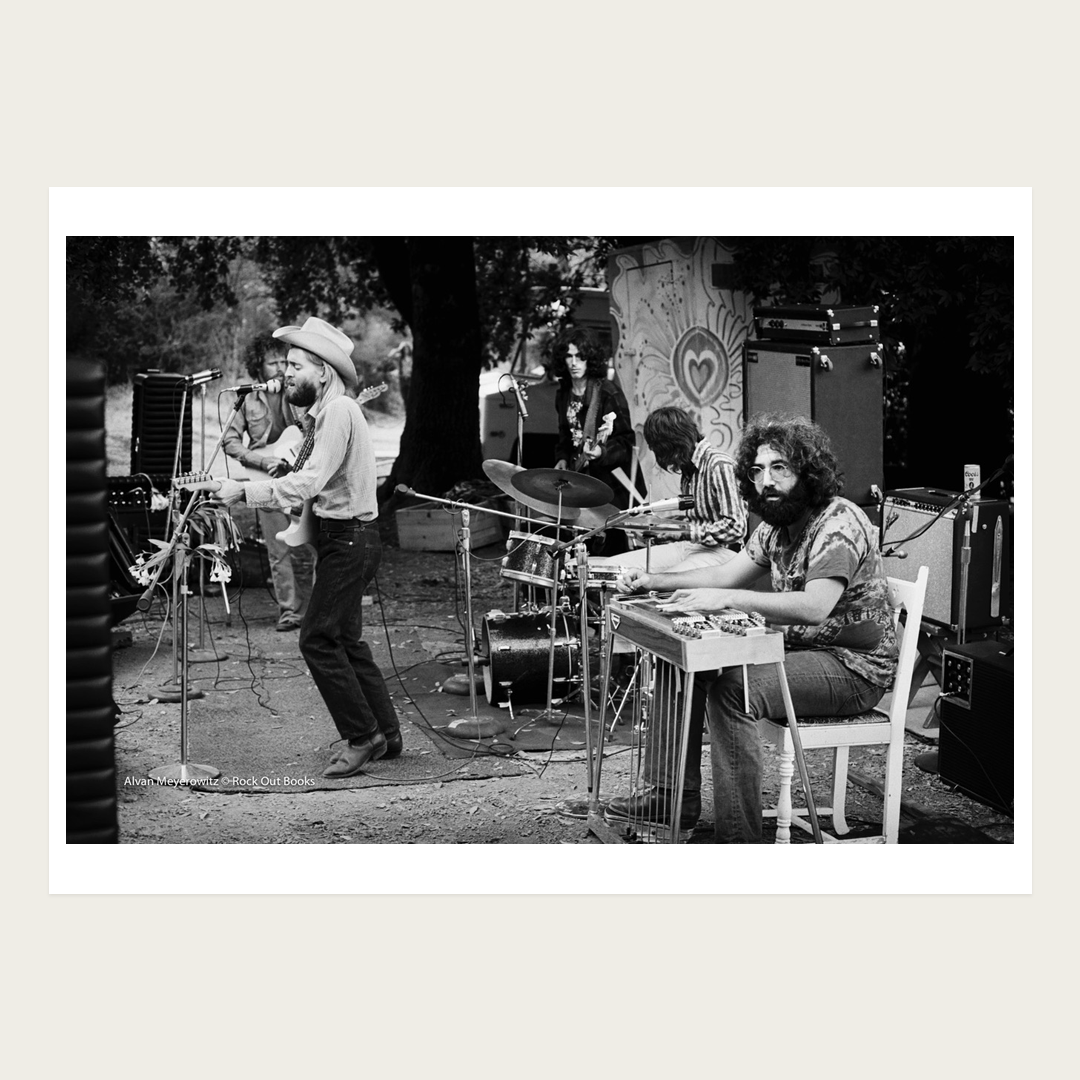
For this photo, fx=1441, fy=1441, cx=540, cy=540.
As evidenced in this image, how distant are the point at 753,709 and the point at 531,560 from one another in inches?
67.0

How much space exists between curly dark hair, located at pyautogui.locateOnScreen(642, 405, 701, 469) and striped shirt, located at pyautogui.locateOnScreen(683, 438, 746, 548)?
1.5 inches

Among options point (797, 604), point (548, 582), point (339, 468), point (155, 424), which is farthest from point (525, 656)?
point (155, 424)

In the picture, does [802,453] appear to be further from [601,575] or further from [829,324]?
[829,324]

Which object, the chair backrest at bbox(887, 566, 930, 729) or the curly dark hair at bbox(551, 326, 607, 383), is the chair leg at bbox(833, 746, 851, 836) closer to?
the chair backrest at bbox(887, 566, 930, 729)

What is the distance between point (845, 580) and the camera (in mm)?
4090

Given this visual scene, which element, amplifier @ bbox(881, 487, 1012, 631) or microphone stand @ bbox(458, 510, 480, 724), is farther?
amplifier @ bbox(881, 487, 1012, 631)

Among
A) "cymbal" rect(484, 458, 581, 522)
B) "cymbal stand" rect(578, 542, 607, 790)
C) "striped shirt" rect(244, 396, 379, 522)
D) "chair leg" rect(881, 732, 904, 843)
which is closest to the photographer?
"chair leg" rect(881, 732, 904, 843)

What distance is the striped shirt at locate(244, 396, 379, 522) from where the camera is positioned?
4.96 metres

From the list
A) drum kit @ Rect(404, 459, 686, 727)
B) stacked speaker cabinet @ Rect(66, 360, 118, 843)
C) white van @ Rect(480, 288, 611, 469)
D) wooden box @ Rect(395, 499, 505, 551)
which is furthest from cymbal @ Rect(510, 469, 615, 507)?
white van @ Rect(480, 288, 611, 469)

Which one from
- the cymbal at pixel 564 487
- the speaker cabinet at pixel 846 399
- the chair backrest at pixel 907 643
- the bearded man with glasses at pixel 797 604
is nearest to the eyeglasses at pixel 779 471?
the bearded man with glasses at pixel 797 604

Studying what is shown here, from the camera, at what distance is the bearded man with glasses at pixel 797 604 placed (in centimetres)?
407

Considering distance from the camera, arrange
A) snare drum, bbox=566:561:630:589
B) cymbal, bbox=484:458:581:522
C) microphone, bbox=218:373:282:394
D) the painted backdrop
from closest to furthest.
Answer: snare drum, bbox=566:561:630:589 → cymbal, bbox=484:458:581:522 → microphone, bbox=218:373:282:394 → the painted backdrop
